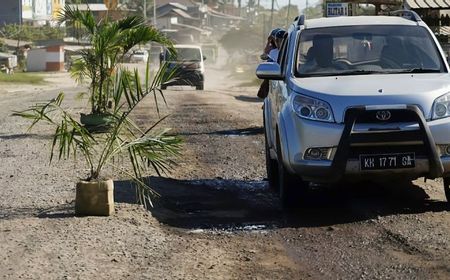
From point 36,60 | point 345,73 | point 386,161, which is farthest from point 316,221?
point 36,60

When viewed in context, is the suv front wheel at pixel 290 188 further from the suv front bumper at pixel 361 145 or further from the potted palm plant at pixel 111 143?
the potted palm plant at pixel 111 143

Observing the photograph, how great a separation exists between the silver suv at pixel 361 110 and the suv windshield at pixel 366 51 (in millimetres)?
10

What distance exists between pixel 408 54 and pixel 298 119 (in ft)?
5.37

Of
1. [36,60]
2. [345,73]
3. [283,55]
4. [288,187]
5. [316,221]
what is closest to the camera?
[316,221]

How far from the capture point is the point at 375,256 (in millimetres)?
6574

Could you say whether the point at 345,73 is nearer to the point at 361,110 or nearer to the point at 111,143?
the point at 361,110

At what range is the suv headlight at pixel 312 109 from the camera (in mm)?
7656

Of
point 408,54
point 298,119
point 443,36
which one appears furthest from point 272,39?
point 298,119

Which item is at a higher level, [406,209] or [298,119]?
[298,119]

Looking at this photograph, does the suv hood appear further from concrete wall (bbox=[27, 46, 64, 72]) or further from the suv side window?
concrete wall (bbox=[27, 46, 64, 72])

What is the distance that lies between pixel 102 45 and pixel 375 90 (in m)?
5.42

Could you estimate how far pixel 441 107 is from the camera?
7.68 metres

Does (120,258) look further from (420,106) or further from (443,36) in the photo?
(443,36)

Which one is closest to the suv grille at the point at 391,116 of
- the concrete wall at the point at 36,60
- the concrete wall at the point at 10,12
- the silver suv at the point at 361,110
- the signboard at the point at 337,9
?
the silver suv at the point at 361,110
